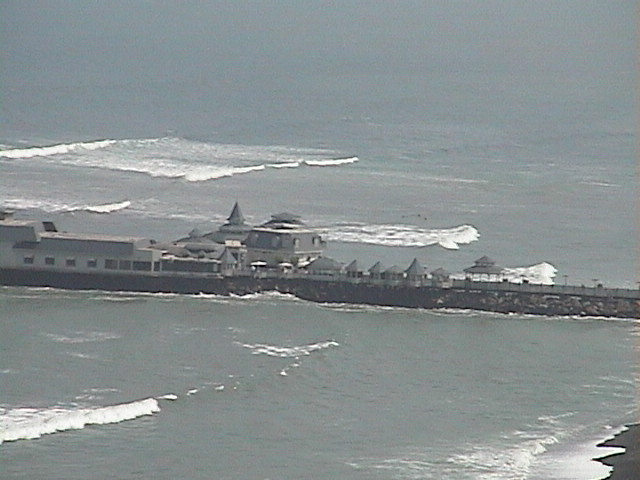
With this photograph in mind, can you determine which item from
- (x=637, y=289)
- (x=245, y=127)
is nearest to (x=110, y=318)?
(x=637, y=289)

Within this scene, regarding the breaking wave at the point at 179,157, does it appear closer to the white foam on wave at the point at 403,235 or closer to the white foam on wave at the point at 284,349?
the white foam on wave at the point at 403,235

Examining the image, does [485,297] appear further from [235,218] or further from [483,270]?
[235,218]

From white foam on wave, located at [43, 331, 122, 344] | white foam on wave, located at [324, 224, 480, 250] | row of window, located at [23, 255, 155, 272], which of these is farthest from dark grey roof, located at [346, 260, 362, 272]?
white foam on wave, located at [43, 331, 122, 344]

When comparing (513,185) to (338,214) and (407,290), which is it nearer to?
(338,214)

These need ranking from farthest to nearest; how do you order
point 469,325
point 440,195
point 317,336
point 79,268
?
point 440,195
point 79,268
point 469,325
point 317,336

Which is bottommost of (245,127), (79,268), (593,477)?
(593,477)

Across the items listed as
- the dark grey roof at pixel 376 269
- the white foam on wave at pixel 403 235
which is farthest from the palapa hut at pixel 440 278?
the white foam on wave at pixel 403 235

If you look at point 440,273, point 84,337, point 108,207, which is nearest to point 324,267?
point 440,273
